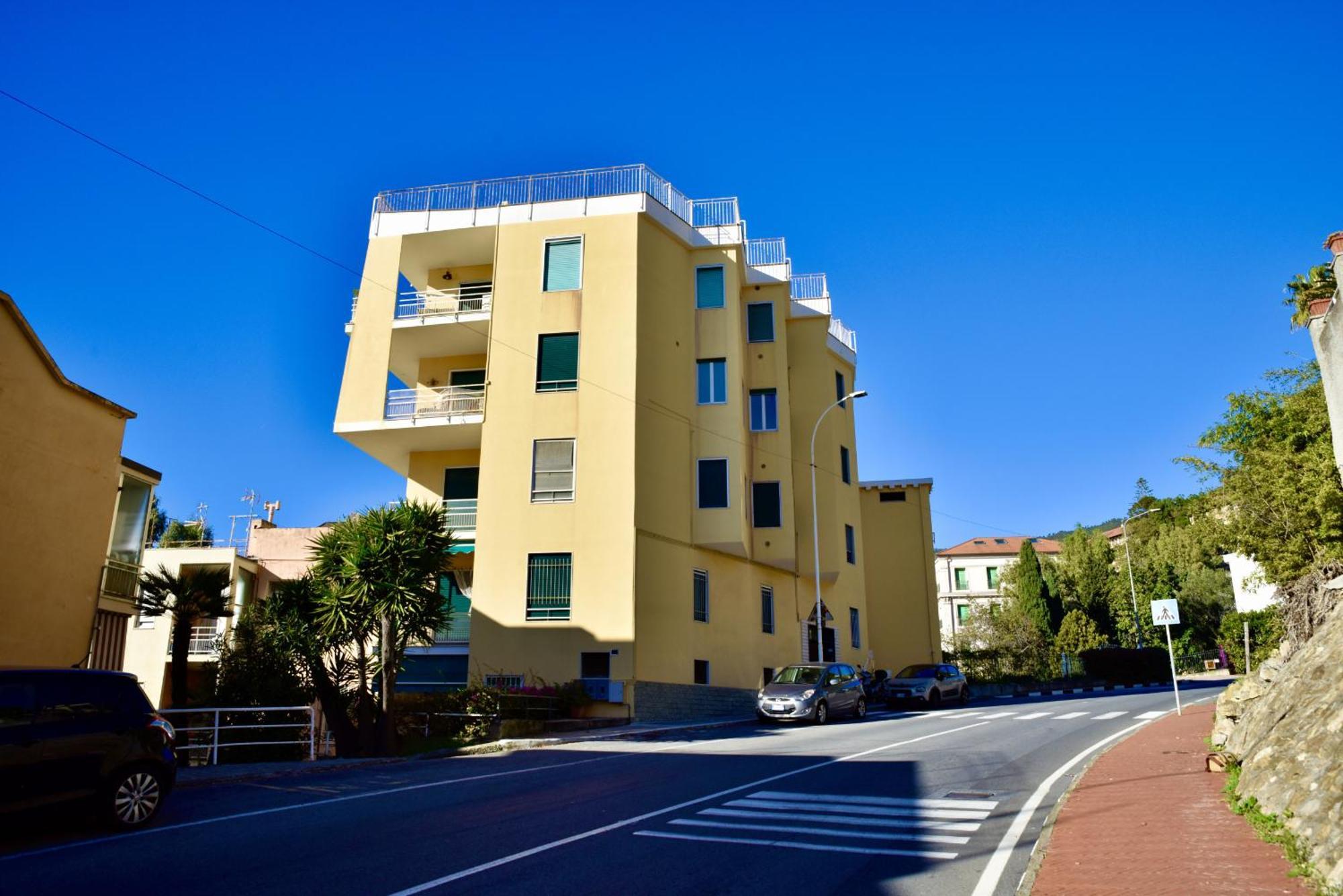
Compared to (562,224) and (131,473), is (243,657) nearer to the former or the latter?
(131,473)

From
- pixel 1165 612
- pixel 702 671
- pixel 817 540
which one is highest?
pixel 817 540

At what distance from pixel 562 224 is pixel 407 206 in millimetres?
5354

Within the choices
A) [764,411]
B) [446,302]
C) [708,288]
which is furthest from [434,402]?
[764,411]

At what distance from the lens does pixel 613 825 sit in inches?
353

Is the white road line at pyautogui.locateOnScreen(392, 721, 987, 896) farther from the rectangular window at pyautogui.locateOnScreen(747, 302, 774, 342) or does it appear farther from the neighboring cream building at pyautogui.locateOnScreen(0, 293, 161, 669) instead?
the rectangular window at pyautogui.locateOnScreen(747, 302, 774, 342)

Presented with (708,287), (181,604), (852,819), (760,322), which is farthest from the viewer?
(760,322)

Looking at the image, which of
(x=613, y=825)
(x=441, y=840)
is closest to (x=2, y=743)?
(x=441, y=840)

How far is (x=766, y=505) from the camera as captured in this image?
31.6 metres

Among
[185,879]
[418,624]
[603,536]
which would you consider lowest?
[185,879]

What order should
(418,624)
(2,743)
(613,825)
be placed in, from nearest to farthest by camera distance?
(2,743) → (613,825) → (418,624)

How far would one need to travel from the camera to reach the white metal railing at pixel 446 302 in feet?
93.8

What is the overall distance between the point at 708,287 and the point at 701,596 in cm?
1035

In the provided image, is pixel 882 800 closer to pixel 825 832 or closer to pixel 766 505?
Result: pixel 825 832

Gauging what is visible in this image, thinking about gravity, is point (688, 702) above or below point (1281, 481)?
below
